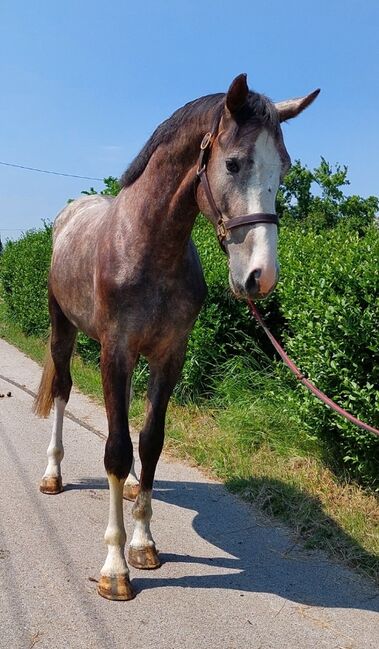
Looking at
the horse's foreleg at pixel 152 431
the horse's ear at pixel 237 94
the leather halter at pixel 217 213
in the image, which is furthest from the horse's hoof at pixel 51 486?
the horse's ear at pixel 237 94

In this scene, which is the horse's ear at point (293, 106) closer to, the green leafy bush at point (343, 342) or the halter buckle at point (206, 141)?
the halter buckle at point (206, 141)

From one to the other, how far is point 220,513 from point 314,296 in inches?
63.1

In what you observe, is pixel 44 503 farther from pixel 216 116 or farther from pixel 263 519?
pixel 216 116

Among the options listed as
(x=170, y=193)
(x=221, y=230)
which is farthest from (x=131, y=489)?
(x=221, y=230)

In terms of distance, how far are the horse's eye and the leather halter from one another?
0.53 feet

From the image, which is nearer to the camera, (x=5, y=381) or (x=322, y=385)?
(x=322, y=385)

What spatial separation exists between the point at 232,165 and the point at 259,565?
7.07 feet

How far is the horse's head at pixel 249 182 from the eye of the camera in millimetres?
2330

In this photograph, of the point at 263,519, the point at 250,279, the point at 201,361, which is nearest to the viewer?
the point at 250,279

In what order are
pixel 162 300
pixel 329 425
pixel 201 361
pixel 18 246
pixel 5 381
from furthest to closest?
pixel 18 246 → pixel 5 381 → pixel 201 361 → pixel 329 425 → pixel 162 300

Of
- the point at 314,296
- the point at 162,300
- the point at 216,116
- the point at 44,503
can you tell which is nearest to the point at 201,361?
the point at 314,296

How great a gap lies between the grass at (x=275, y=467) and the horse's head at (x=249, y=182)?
74.1 inches

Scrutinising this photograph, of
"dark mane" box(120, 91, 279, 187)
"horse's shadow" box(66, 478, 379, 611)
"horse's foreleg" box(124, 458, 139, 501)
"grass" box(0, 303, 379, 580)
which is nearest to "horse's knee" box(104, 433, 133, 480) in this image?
"horse's shadow" box(66, 478, 379, 611)

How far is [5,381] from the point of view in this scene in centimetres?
799
